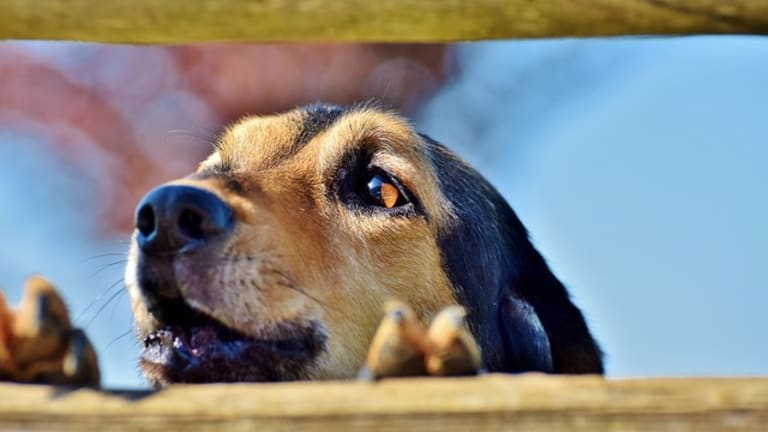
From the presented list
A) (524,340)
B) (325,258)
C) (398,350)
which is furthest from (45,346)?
(524,340)

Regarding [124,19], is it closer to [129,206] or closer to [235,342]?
[235,342]

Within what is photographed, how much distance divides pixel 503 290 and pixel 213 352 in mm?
1473

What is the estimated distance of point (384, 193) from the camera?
12.8 ft

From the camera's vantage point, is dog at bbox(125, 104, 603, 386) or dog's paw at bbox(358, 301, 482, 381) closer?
dog's paw at bbox(358, 301, 482, 381)

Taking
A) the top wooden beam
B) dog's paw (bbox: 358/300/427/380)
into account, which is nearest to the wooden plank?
dog's paw (bbox: 358/300/427/380)

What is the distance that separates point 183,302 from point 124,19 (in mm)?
904

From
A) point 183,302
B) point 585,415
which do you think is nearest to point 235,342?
point 183,302

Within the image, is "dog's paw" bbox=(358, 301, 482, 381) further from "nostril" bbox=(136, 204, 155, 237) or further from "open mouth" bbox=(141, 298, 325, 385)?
"nostril" bbox=(136, 204, 155, 237)

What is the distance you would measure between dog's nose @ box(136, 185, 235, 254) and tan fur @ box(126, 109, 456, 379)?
62 millimetres

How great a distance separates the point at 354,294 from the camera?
3.49 metres

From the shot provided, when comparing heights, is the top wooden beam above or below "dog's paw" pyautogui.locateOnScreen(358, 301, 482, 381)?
above

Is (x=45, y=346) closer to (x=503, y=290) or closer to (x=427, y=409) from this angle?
(x=427, y=409)

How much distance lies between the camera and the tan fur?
122 inches

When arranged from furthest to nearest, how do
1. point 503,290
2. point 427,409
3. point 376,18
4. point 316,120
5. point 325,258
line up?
1. point 316,120
2. point 503,290
3. point 325,258
4. point 376,18
5. point 427,409
